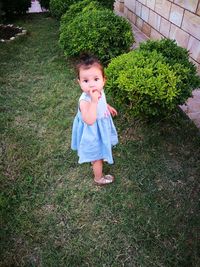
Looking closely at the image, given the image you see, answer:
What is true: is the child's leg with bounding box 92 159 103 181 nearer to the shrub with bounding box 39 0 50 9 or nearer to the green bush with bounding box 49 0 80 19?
the green bush with bounding box 49 0 80 19

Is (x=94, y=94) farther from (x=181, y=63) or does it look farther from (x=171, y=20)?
(x=171, y=20)

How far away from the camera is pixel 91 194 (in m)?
3.13

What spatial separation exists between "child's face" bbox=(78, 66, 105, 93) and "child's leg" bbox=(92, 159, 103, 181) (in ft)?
2.88

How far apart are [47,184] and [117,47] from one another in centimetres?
291


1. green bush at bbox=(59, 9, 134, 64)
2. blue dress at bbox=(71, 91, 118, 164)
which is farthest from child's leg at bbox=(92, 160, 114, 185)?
green bush at bbox=(59, 9, 134, 64)

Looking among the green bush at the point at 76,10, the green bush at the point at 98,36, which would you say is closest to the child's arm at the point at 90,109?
the green bush at the point at 98,36

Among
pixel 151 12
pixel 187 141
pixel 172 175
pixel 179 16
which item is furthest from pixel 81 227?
pixel 151 12

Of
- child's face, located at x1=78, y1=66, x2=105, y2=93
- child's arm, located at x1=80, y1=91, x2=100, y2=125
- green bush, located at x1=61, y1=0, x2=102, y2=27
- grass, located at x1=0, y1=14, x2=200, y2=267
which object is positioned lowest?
grass, located at x1=0, y1=14, x2=200, y2=267

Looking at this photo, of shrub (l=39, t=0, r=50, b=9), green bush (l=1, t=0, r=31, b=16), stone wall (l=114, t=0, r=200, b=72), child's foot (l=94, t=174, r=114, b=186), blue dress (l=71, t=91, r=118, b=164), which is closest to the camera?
blue dress (l=71, t=91, r=118, b=164)

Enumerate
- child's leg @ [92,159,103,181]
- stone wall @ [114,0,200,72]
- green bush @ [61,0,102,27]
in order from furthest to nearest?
green bush @ [61,0,102,27]
stone wall @ [114,0,200,72]
child's leg @ [92,159,103,181]

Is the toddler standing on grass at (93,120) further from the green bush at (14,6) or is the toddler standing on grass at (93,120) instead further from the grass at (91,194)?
the green bush at (14,6)

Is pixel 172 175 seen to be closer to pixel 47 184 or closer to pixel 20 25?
pixel 47 184

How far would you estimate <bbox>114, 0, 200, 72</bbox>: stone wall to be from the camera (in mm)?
4961

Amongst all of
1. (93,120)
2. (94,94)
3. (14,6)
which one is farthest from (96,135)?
(14,6)
